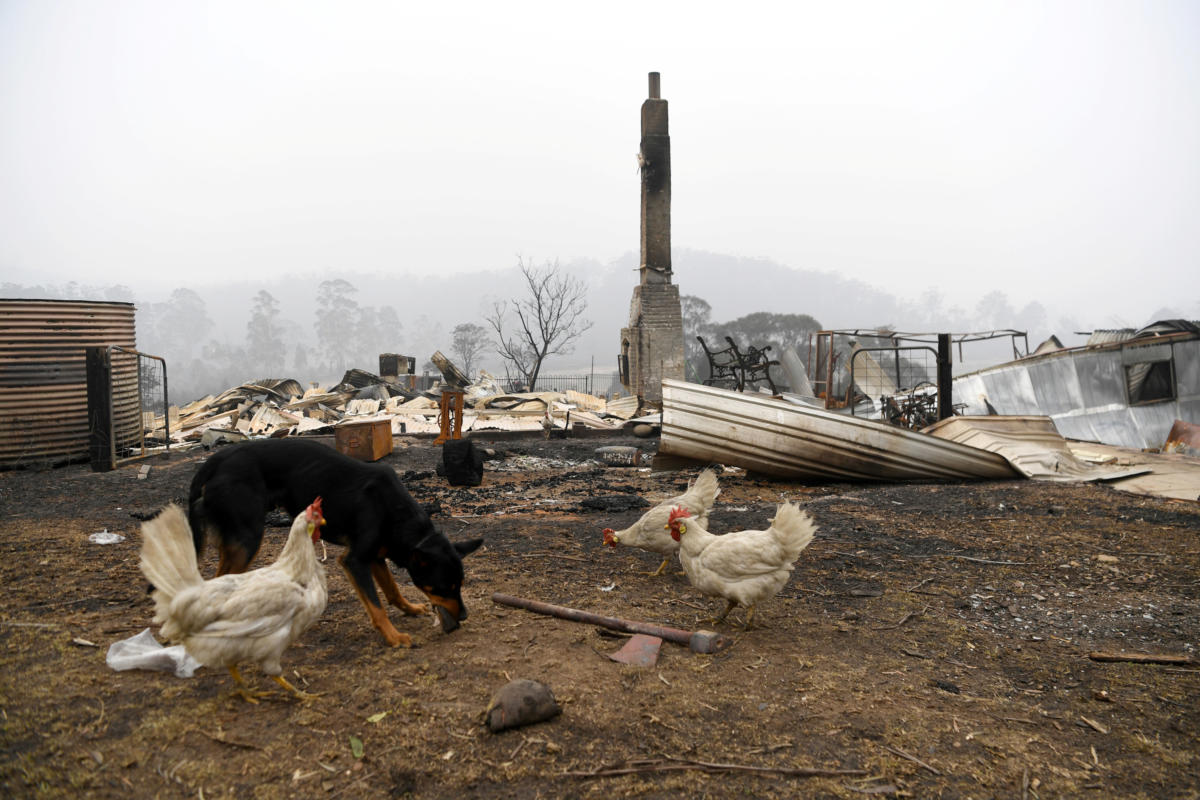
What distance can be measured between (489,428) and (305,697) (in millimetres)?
13258

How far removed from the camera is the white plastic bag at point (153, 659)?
3207 millimetres

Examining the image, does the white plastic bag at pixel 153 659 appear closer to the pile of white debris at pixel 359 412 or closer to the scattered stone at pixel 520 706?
the scattered stone at pixel 520 706

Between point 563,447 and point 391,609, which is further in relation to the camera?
point 563,447

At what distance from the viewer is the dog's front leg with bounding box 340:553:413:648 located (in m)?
3.54

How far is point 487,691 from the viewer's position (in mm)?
3025

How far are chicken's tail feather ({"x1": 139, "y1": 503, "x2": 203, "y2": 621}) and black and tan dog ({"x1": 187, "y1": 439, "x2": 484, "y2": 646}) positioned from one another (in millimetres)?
783

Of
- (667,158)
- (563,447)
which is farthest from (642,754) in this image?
(667,158)

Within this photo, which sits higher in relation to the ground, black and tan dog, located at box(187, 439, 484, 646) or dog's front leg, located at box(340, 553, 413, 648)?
black and tan dog, located at box(187, 439, 484, 646)

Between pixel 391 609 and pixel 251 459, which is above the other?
pixel 251 459

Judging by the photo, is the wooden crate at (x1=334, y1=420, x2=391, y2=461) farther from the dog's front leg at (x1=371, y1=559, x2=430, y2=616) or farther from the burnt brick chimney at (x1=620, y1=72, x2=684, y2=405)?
the burnt brick chimney at (x1=620, y1=72, x2=684, y2=405)

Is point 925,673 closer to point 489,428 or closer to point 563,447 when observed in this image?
point 563,447

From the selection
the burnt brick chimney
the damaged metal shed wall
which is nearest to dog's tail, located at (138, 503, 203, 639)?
the damaged metal shed wall

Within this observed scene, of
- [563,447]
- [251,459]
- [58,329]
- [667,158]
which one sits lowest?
[563,447]

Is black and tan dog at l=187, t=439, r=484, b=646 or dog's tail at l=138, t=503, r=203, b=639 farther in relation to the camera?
black and tan dog at l=187, t=439, r=484, b=646
